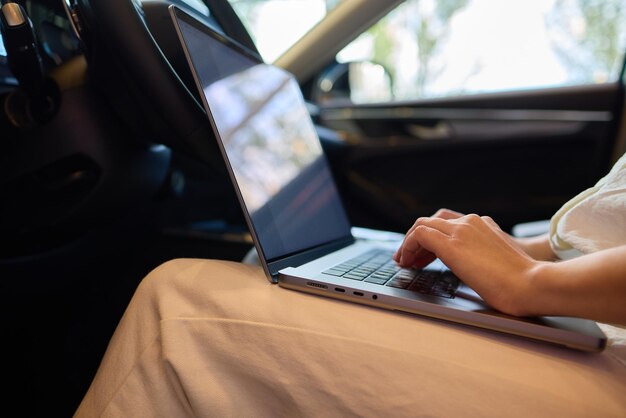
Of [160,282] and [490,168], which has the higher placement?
[160,282]

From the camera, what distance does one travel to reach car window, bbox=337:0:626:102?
60.1 inches

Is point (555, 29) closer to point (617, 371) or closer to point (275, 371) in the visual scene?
point (617, 371)

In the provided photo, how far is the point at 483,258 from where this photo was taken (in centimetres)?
37

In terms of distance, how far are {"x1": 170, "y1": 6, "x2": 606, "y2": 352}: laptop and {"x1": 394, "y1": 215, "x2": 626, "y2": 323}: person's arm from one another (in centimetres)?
2

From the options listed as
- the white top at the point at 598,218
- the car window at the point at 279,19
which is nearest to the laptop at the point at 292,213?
the white top at the point at 598,218

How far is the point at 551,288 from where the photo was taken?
33 centimetres

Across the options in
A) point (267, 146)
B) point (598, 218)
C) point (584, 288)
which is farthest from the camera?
point (267, 146)

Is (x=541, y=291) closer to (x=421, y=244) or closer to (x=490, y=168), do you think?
(x=421, y=244)

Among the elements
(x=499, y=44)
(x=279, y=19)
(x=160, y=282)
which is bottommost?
(x=160, y=282)

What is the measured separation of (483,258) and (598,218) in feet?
0.57

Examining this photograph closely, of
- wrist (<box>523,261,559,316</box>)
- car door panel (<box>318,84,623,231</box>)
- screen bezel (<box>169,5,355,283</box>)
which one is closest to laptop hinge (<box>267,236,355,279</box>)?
screen bezel (<box>169,5,355,283</box>)

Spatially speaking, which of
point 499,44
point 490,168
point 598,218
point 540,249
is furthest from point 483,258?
point 499,44

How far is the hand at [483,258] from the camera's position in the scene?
1.15 feet

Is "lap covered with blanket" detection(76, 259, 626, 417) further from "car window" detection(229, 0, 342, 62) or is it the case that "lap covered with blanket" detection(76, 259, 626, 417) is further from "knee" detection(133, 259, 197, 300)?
"car window" detection(229, 0, 342, 62)
